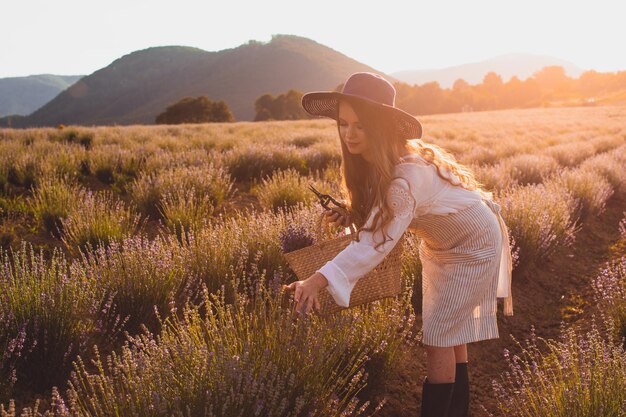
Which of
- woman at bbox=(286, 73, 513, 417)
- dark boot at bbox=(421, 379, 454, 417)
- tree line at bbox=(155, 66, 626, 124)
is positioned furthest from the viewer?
tree line at bbox=(155, 66, 626, 124)

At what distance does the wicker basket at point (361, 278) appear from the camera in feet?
6.70

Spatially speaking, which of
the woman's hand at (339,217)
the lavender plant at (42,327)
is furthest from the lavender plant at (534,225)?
the lavender plant at (42,327)

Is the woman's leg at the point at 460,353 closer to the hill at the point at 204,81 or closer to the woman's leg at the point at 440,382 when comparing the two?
the woman's leg at the point at 440,382

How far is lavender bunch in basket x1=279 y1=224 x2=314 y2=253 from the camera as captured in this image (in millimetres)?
3834

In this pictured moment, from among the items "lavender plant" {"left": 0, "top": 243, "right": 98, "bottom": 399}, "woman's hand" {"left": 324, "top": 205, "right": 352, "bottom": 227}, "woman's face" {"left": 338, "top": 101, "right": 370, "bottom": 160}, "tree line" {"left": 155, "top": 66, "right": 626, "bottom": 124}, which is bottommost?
"lavender plant" {"left": 0, "top": 243, "right": 98, "bottom": 399}

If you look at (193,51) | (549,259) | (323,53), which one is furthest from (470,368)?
(193,51)

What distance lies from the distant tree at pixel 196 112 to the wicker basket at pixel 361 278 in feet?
155

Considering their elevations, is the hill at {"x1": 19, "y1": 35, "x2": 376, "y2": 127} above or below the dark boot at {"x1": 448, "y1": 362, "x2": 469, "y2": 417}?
above

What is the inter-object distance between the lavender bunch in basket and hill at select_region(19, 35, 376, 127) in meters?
96.8

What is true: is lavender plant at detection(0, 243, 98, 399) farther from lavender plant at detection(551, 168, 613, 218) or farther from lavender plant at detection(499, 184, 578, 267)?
lavender plant at detection(551, 168, 613, 218)

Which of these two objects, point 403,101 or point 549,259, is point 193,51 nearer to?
point 403,101

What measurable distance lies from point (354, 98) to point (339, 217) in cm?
64

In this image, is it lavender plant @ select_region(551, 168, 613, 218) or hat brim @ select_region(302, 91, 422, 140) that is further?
lavender plant @ select_region(551, 168, 613, 218)

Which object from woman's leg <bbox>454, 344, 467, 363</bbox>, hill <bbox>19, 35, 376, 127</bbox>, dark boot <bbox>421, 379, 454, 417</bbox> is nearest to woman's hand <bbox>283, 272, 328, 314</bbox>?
dark boot <bbox>421, 379, 454, 417</bbox>
